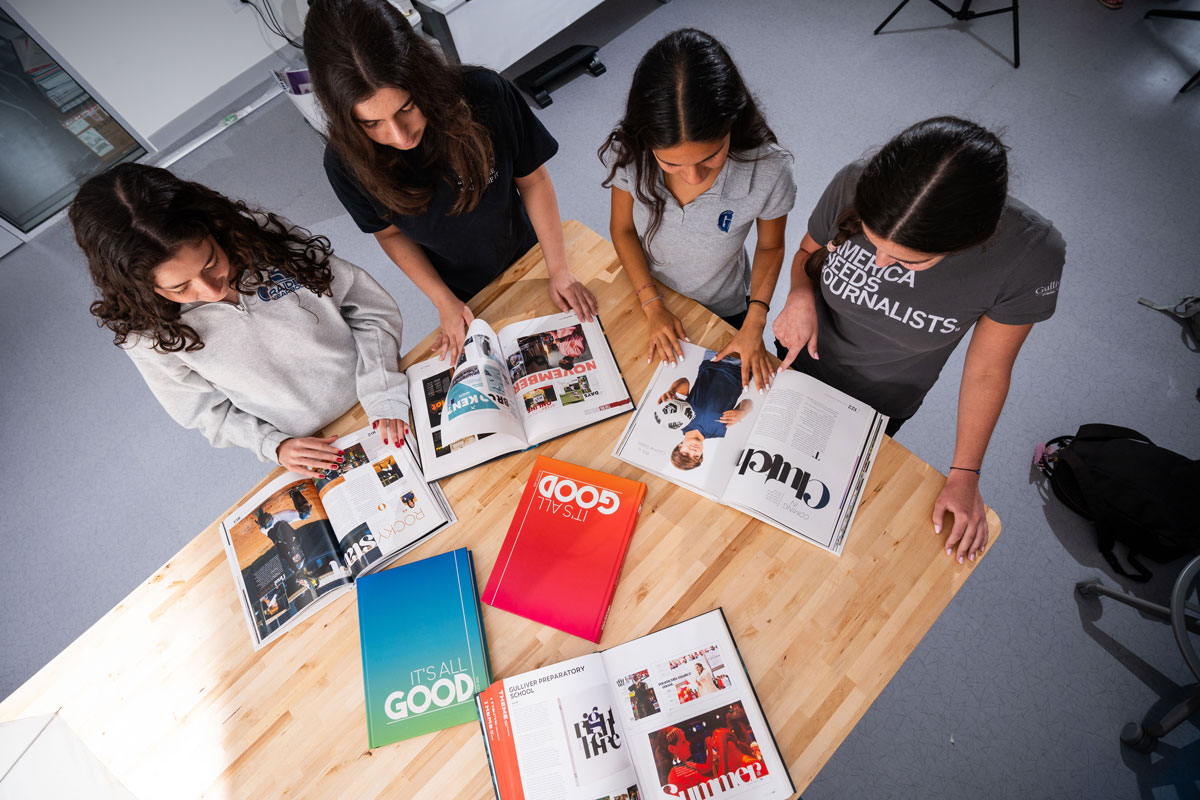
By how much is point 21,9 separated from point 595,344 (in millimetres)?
3499

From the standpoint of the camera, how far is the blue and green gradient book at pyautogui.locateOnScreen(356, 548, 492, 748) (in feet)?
3.50

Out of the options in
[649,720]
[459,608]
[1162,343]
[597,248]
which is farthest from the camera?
[1162,343]

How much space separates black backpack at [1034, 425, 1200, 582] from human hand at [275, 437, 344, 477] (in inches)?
87.1

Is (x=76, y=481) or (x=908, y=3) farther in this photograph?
(x=908, y=3)

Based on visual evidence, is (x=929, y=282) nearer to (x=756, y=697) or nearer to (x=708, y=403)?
(x=708, y=403)

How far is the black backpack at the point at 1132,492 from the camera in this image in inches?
71.1

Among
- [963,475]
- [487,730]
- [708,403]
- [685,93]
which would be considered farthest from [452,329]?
[963,475]

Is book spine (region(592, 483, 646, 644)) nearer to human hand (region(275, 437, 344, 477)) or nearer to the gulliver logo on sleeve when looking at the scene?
human hand (region(275, 437, 344, 477))

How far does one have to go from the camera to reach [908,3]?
3305 millimetres

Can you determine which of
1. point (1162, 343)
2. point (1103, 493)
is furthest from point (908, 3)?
point (1103, 493)

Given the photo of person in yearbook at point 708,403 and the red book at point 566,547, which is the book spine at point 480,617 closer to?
the red book at point 566,547

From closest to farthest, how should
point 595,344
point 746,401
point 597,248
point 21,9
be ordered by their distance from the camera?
point 746,401
point 595,344
point 597,248
point 21,9

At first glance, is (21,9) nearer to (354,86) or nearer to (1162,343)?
(354,86)

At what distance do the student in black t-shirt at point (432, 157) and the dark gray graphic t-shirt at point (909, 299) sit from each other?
0.57 m
